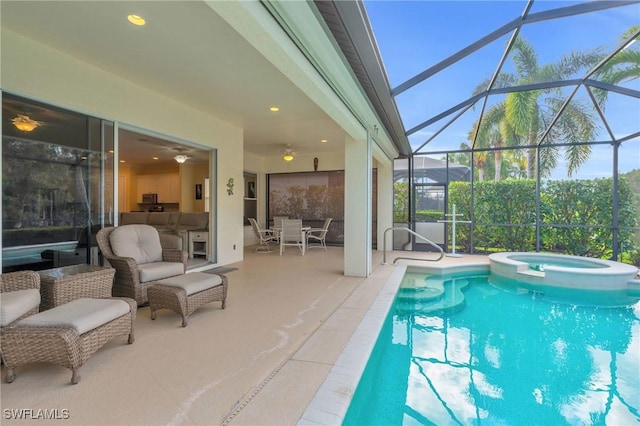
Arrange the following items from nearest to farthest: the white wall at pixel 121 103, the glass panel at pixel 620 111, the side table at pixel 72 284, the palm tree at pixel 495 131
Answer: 1. the side table at pixel 72 284
2. the white wall at pixel 121 103
3. the glass panel at pixel 620 111
4. the palm tree at pixel 495 131

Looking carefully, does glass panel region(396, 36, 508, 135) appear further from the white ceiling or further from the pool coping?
the pool coping

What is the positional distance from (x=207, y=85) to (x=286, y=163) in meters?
5.71

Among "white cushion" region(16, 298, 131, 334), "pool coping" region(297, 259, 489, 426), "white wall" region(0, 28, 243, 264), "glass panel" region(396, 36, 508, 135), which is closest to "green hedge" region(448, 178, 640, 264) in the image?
"glass panel" region(396, 36, 508, 135)

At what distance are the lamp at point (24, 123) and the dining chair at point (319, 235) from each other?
6.13m

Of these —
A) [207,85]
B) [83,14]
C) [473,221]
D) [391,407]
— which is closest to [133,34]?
[83,14]

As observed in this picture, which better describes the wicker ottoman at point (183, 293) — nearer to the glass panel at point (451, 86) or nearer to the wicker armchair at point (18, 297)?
the wicker armchair at point (18, 297)

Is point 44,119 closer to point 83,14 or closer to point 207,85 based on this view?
point 83,14

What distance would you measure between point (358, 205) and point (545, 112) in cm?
505

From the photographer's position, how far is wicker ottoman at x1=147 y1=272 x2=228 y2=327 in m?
2.98

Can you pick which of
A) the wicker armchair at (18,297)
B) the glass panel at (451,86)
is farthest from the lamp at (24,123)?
the glass panel at (451,86)

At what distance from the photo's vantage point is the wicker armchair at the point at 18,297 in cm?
204

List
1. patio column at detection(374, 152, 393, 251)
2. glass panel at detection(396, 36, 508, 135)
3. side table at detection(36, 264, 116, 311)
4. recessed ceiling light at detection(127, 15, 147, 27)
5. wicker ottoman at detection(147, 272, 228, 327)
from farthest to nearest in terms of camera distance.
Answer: patio column at detection(374, 152, 393, 251) < glass panel at detection(396, 36, 508, 135) < wicker ottoman at detection(147, 272, 228, 327) < recessed ceiling light at detection(127, 15, 147, 27) < side table at detection(36, 264, 116, 311)

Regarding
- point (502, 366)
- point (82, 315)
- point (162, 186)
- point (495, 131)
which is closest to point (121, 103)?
point (82, 315)

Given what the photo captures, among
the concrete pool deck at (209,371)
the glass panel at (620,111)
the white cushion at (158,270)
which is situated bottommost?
the concrete pool deck at (209,371)
